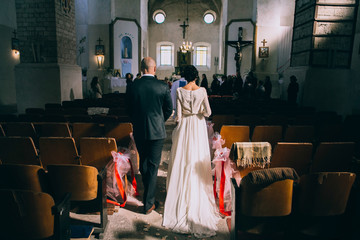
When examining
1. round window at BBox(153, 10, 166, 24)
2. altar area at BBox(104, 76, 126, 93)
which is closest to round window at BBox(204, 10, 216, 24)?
round window at BBox(153, 10, 166, 24)

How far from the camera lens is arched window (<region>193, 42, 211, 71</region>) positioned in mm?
20562

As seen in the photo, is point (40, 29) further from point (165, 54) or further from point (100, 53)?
point (165, 54)

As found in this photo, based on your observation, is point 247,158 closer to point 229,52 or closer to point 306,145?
point 306,145

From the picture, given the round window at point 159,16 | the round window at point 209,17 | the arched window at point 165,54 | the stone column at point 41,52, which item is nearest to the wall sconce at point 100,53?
the arched window at point 165,54

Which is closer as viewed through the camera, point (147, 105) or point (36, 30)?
point (147, 105)

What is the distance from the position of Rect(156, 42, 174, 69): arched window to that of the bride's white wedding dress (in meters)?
18.4

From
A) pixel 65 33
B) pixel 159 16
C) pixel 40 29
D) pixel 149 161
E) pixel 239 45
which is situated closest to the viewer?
pixel 149 161

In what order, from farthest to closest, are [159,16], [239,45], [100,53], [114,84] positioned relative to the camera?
[159,16] < [100,53] < [114,84] < [239,45]

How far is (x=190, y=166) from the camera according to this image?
8.68 ft

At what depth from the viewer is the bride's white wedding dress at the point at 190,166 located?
2.53m

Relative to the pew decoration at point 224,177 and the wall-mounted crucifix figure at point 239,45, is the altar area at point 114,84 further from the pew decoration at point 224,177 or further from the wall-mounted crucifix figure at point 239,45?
the pew decoration at point 224,177

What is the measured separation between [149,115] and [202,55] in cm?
1904

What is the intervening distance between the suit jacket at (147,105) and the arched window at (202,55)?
60.9 feet

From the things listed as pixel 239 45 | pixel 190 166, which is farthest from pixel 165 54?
pixel 190 166
